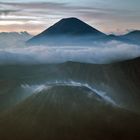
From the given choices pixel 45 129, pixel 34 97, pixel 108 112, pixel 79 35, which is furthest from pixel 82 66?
pixel 79 35

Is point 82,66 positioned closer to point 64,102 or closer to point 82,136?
point 64,102

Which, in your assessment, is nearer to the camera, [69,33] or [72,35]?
[72,35]

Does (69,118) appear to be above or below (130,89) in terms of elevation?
above

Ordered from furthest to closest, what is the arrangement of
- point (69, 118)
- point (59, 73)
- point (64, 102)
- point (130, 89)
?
point (59, 73) < point (130, 89) < point (64, 102) < point (69, 118)

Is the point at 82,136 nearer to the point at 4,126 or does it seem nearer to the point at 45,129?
the point at 45,129

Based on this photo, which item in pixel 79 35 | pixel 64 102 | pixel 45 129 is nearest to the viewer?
pixel 45 129

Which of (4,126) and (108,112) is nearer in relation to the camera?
(4,126)
